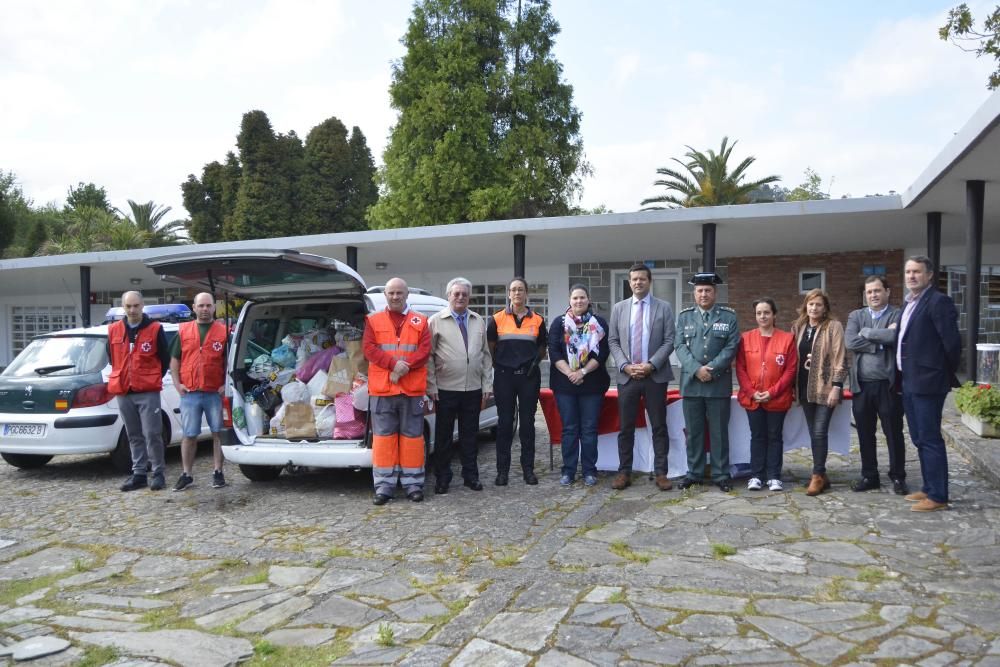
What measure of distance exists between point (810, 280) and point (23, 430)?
13.5 m

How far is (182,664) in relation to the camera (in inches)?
128

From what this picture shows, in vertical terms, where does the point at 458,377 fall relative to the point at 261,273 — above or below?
below

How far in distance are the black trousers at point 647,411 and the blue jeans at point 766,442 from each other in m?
0.69

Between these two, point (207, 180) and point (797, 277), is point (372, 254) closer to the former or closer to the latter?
point (797, 277)

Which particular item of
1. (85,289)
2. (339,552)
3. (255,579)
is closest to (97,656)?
(255,579)

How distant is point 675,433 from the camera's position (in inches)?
257

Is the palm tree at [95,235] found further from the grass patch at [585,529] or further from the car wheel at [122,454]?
the grass patch at [585,529]

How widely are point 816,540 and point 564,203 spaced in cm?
2560

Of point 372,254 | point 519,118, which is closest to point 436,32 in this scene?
point 519,118

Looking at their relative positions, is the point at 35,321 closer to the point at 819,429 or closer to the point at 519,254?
the point at 519,254

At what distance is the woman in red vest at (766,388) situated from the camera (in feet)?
19.5

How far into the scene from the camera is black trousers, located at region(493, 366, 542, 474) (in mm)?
6328

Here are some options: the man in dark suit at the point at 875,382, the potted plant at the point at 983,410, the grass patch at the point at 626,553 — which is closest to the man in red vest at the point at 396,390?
the grass patch at the point at 626,553

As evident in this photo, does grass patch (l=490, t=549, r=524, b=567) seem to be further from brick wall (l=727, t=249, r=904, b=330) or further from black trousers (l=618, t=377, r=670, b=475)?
brick wall (l=727, t=249, r=904, b=330)
